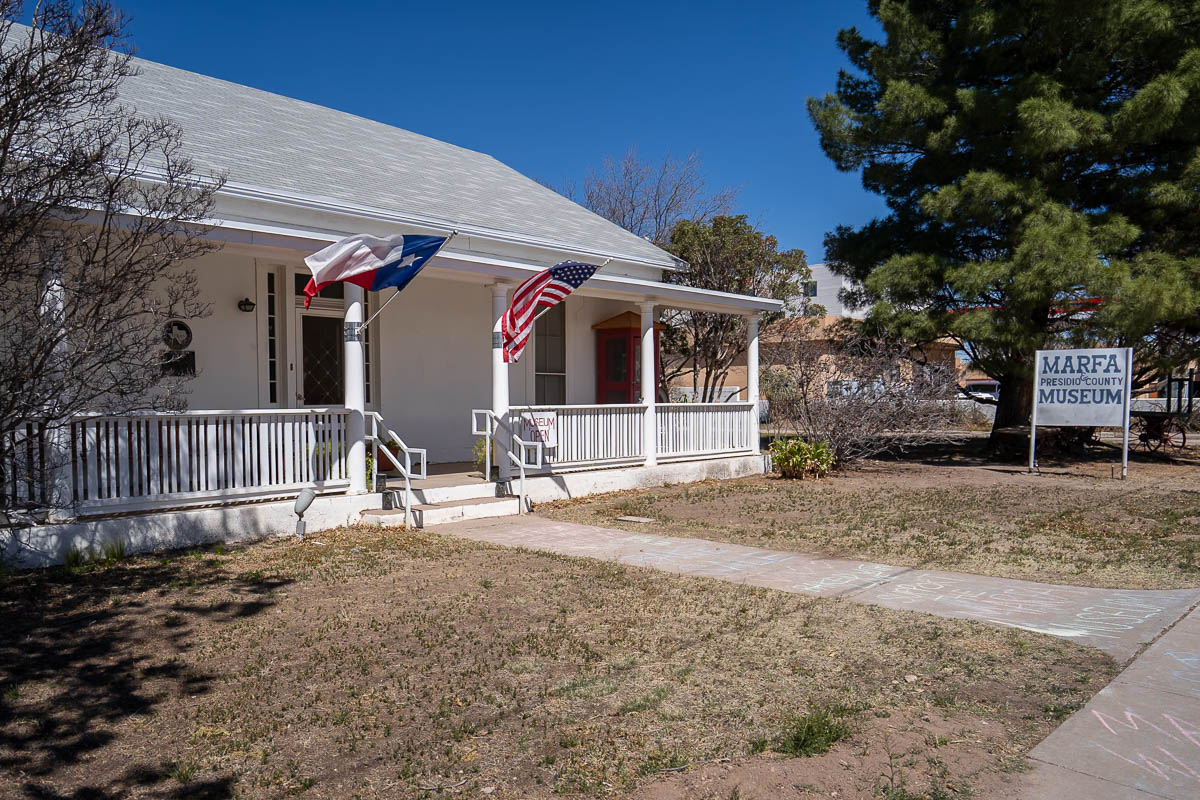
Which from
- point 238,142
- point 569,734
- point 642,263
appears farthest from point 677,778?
point 642,263

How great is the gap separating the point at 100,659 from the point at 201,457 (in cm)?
366

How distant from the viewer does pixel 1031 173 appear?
1672cm

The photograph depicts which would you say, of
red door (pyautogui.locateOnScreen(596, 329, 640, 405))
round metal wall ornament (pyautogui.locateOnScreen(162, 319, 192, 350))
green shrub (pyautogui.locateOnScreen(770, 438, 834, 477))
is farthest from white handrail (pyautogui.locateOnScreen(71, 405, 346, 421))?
green shrub (pyautogui.locateOnScreen(770, 438, 834, 477))

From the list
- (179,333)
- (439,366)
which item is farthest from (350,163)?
(179,333)

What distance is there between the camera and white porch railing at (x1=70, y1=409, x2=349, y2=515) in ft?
24.8

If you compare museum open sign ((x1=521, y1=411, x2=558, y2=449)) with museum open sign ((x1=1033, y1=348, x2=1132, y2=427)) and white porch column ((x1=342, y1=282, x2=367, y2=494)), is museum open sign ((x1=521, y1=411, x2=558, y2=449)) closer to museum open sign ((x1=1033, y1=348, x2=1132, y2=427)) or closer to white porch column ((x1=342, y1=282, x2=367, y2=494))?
white porch column ((x1=342, y1=282, x2=367, y2=494))

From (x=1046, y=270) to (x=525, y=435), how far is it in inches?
400

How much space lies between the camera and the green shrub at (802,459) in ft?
47.5

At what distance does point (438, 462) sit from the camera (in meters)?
13.0

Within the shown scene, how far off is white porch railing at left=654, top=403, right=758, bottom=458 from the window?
2237 millimetres

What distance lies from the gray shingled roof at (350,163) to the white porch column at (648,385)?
1.90 m

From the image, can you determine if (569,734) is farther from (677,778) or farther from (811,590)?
(811,590)

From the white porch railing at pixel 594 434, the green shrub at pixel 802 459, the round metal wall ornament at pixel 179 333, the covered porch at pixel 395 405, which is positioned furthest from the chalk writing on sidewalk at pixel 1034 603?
the round metal wall ornament at pixel 179 333

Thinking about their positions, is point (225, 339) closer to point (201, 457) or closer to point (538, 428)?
point (201, 457)
